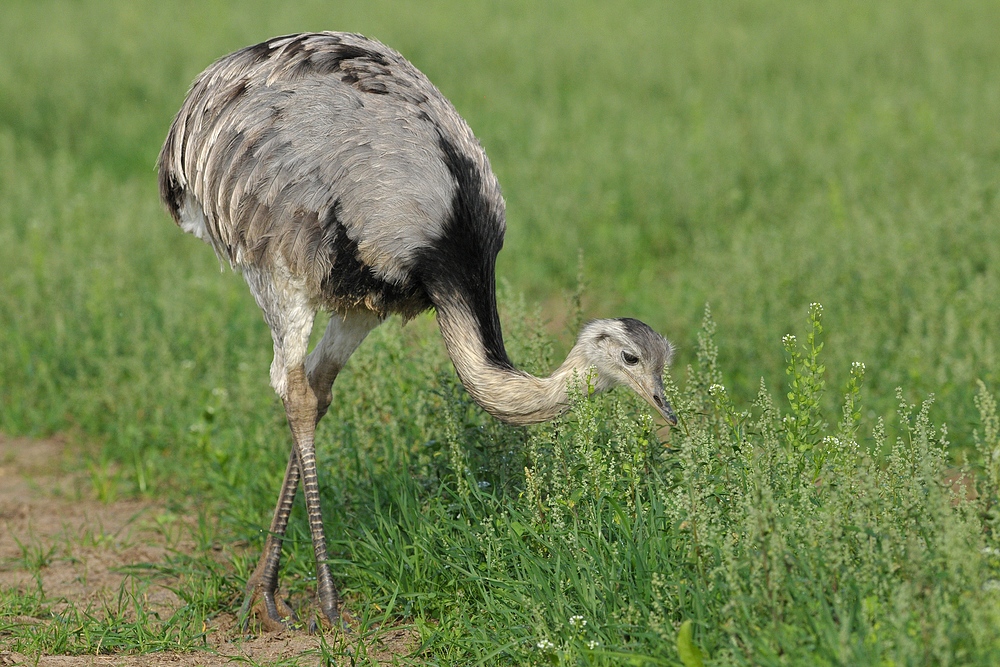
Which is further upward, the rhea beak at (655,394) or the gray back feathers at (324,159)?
the gray back feathers at (324,159)

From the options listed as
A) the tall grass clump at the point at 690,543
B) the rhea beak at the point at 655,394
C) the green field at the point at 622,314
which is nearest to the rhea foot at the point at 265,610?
the green field at the point at 622,314

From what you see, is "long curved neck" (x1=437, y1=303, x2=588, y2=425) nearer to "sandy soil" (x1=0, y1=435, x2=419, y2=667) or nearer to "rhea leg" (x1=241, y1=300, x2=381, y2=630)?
"rhea leg" (x1=241, y1=300, x2=381, y2=630)

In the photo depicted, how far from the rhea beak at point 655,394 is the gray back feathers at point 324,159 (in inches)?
36.2

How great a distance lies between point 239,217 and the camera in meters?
5.12

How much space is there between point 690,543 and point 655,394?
72 centimetres

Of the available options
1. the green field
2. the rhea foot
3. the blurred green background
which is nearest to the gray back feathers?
the green field

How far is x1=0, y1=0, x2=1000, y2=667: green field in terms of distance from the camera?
3.98 m

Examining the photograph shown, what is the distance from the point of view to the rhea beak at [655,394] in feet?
15.1

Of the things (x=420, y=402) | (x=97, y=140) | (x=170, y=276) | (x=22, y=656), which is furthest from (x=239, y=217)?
(x=97, y=140)

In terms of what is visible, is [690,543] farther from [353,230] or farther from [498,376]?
[353,230]

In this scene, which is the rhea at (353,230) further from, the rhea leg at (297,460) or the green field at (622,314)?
the green field at (622,314)

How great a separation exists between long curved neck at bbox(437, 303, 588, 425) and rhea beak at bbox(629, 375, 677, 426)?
0.22 metres

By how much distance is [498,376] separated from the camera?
4824 millimetres

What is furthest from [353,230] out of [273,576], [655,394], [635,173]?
[635,173]
